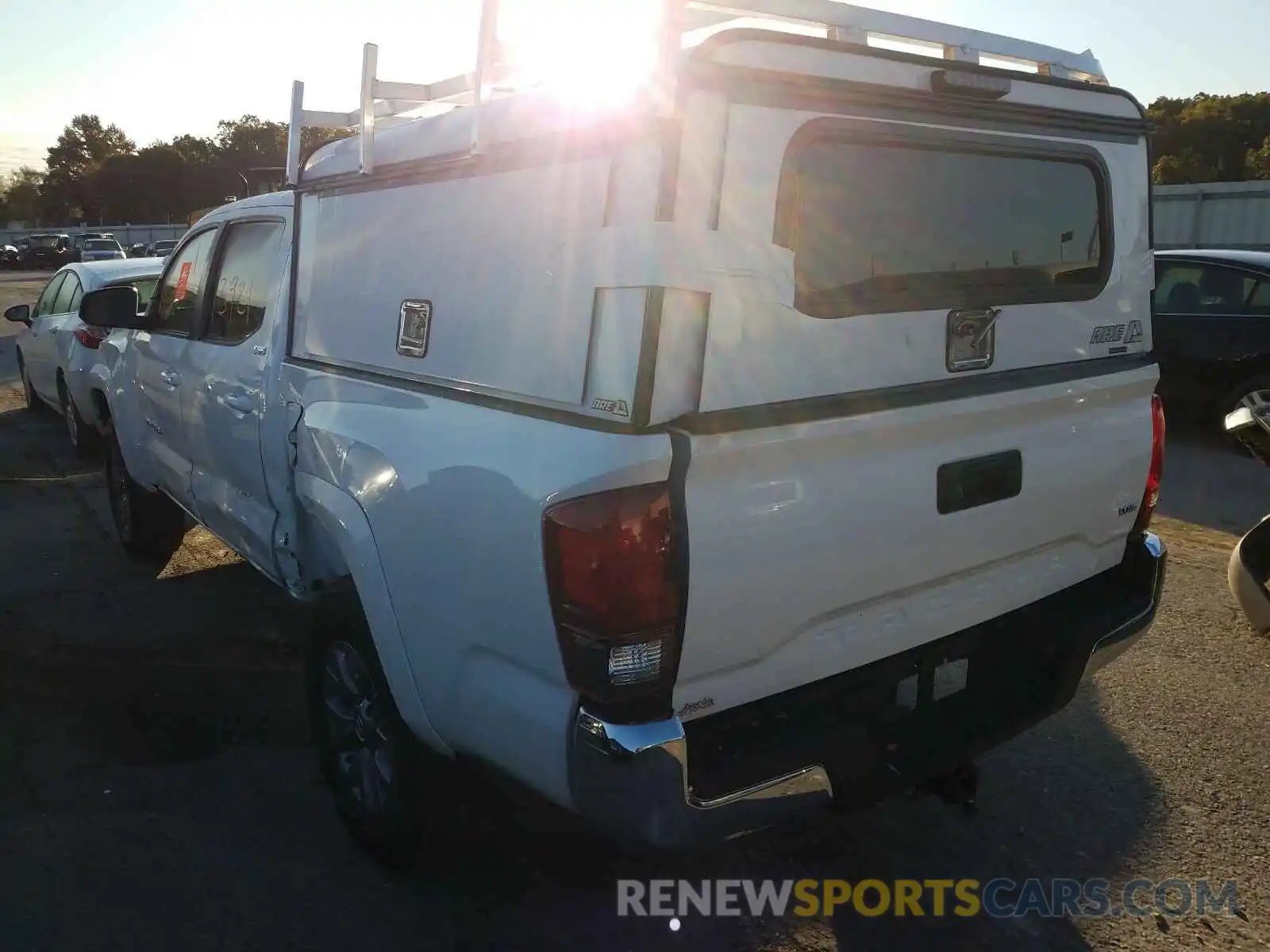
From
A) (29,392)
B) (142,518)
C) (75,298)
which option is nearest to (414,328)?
(142,518)

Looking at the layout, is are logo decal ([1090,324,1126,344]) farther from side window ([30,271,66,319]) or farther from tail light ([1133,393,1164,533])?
side window ([30,271,66,319])

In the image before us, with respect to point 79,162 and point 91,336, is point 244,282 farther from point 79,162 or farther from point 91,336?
point 79,162

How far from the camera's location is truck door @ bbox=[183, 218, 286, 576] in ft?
13.0

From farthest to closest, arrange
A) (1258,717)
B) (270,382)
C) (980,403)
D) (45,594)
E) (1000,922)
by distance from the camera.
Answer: (45,594), (1258,717), (270,382), (1000,922), (980,403)

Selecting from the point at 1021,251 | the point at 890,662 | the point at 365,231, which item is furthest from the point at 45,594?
the point at 1021,251

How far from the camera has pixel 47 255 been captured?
48000 mm

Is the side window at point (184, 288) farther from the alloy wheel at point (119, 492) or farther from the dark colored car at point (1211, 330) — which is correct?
the dark colored car at point (1211, 330)

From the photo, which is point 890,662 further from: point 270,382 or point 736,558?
point 270,382

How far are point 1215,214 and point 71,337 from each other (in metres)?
21.6

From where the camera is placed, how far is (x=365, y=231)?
10.7ft

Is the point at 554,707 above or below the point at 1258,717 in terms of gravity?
above

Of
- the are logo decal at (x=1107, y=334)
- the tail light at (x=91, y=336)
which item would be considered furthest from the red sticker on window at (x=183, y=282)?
the are logo decal at (x=1107, y=334)

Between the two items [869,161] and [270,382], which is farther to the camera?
[270,382]

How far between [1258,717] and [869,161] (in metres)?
2.94
